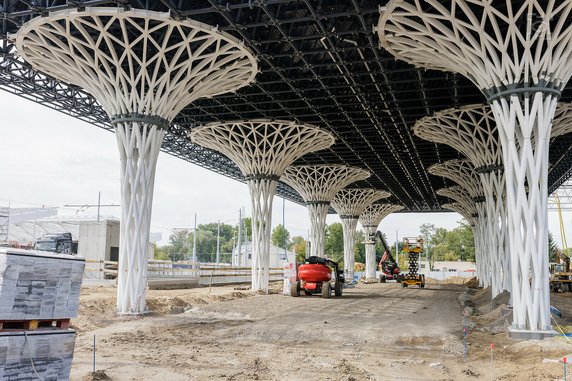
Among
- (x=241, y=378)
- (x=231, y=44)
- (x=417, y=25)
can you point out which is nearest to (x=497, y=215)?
(x=417, y=25)

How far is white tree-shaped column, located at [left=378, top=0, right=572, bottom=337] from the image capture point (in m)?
14.1

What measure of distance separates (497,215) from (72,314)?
23619 millimetres

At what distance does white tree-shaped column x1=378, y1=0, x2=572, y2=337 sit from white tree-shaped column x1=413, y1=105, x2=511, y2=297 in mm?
9771

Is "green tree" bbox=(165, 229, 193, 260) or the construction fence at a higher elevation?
"green tree" bbox=(165, 229, 193, 260)

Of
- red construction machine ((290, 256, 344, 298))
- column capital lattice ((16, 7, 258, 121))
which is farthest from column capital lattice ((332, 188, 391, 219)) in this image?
column capital lattice ((16, 7, 258, 121))

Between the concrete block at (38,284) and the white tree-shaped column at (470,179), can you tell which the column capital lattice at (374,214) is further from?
the concrete block at (38,284)

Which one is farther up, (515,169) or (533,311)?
(515,169)

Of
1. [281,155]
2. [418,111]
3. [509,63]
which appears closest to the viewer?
[509,63]

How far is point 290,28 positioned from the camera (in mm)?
18188

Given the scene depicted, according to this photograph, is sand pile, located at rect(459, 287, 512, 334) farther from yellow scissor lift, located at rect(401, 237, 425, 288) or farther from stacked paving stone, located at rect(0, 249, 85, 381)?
yellow scissor lift, located at rect(401, 237, 425, 288)

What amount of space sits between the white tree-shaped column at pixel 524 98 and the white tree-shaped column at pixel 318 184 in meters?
28.3

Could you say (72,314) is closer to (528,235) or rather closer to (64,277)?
(64,277)

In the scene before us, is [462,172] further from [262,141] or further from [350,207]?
[350,207]

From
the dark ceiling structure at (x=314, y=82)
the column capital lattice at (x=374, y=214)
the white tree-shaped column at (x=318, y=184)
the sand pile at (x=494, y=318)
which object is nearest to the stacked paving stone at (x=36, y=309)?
the dark ceiling structure at (x=314, y=82)
